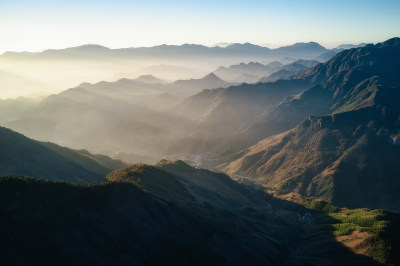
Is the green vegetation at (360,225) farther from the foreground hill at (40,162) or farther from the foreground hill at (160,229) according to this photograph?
the foreground hill at (40,162)

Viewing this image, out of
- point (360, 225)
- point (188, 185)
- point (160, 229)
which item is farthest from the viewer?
point (188, 185)

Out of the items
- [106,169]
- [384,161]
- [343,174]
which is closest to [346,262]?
[106,169]

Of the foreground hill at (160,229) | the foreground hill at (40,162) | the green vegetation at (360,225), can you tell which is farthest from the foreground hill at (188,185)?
the green vegetation at (360,225)

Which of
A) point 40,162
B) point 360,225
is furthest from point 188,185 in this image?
point 360,225

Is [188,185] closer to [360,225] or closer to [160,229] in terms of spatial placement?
[160,229]

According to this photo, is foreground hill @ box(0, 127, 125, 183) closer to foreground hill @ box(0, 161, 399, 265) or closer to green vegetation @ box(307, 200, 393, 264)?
foreground hill @ box(0, 161, 399, 265)

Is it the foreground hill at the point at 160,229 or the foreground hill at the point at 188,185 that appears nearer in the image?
the foreground hill at the point at 160,229

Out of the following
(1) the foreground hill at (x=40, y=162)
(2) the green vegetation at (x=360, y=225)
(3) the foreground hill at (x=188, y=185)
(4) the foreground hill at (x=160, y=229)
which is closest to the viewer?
(4) the foreground hill at (x=160, y=229)
